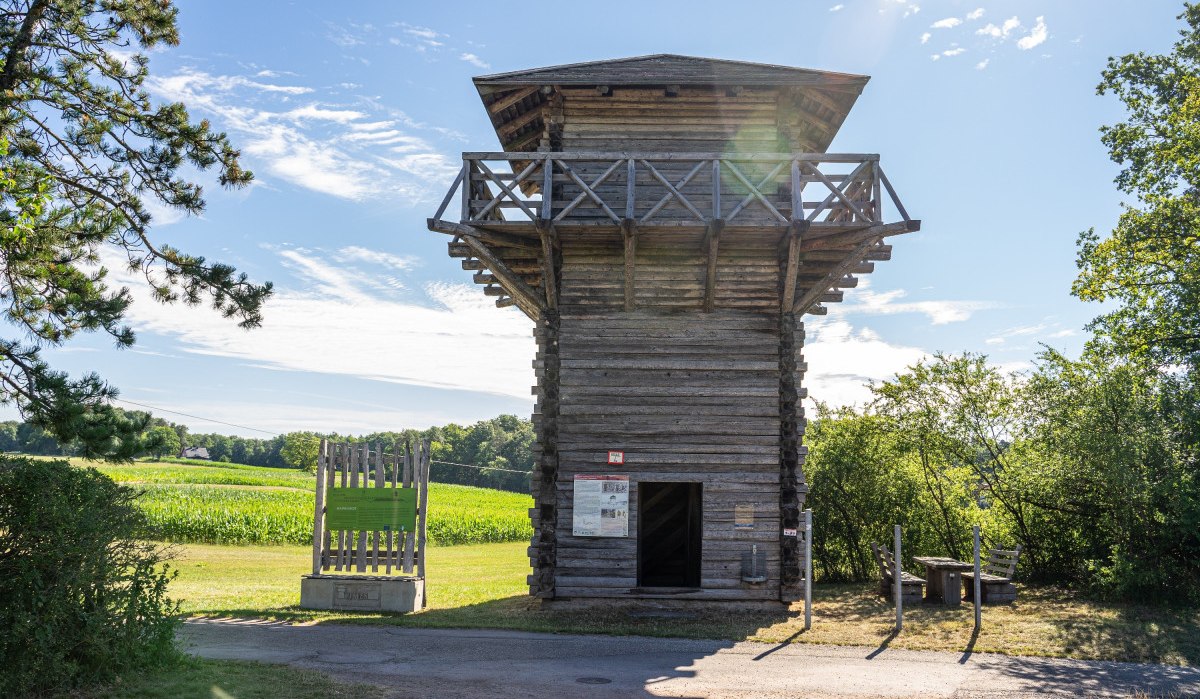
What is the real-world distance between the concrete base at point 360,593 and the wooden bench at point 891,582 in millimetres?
9003

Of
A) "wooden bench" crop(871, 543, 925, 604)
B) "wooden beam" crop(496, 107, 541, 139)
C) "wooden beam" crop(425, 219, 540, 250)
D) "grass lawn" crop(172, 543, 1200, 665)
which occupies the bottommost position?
"grass lawn" crop(172, 543, 1200, 665)

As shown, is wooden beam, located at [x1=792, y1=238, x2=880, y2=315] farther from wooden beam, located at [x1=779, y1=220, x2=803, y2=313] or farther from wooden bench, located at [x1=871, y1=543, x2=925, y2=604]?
wooden bench, located at [x1=871, y1=543, x2=925, y2=604]

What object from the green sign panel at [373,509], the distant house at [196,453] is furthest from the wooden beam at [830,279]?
the distant house at [196,453]

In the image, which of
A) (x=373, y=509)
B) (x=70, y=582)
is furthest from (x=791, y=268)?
(x=70, y=582)

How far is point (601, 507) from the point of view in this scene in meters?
14.8

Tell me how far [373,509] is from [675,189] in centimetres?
773

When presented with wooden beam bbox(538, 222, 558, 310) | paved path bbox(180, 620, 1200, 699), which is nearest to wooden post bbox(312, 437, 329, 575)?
paved path bbox(180, 620, 1200, 699)

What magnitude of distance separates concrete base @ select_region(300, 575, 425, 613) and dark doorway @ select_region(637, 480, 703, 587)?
6616 millimetres

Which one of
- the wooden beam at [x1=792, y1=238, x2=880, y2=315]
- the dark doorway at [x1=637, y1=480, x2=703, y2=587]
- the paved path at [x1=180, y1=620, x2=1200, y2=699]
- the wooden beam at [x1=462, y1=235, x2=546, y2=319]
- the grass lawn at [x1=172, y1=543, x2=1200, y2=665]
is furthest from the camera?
the dark doorway at [x1=637, y1=480, x2=703, y2=587]

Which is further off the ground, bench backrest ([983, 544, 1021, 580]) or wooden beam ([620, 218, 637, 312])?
wooden beam ([620, 218, 637, 312])

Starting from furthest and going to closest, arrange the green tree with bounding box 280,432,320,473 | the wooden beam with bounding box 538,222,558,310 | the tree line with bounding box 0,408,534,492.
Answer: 1. the green tree with bounding box 280,432,320,473
2. the tree line with bounding box 0,408,534,492
3. the wooden beam with bounding box 538,222,558,310

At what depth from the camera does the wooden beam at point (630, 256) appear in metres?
13.8

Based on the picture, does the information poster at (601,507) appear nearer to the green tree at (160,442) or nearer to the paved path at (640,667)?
the paved path at (640,667)

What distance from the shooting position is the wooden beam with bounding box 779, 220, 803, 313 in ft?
46.2
